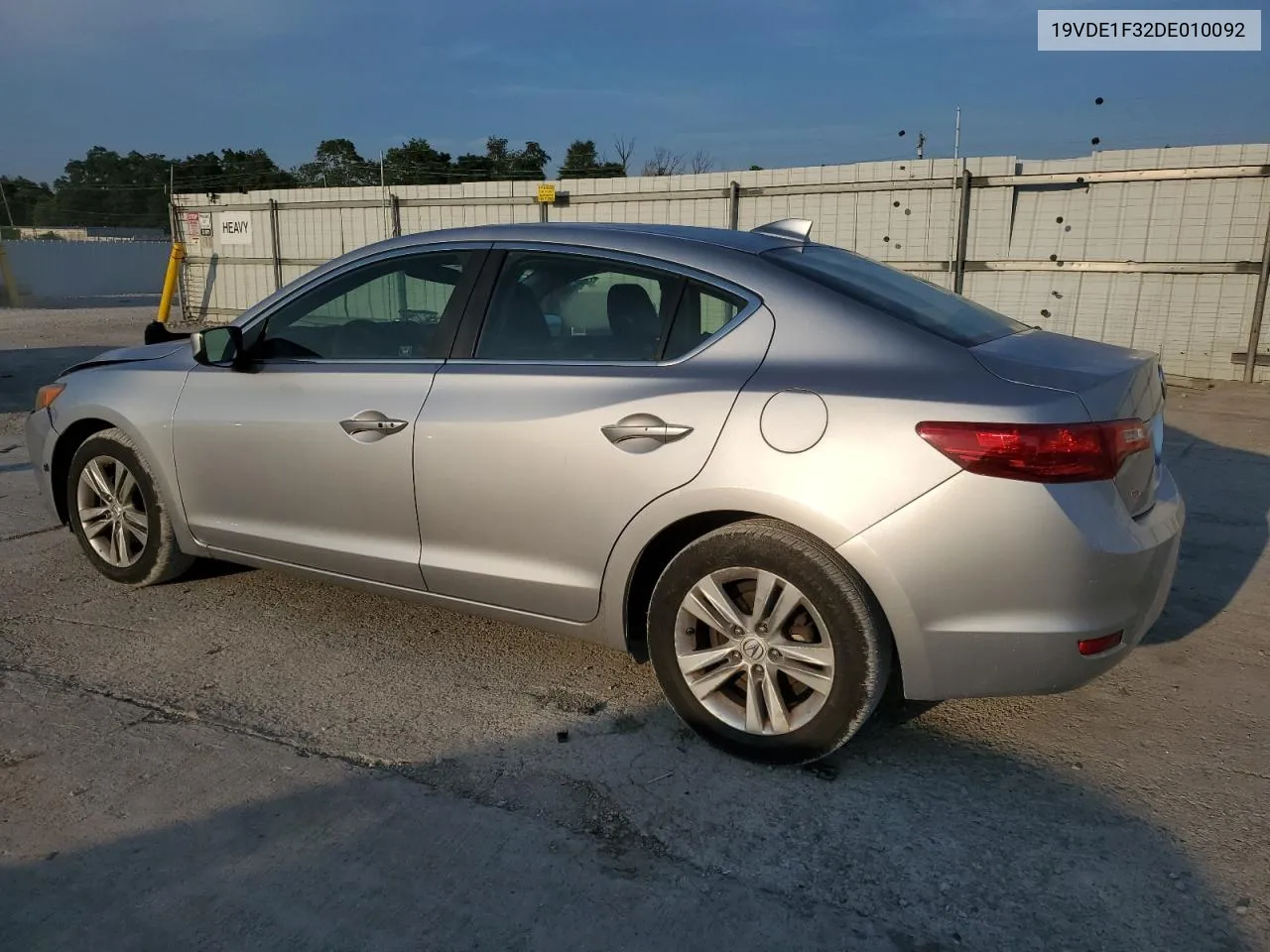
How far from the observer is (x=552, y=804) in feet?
8.91

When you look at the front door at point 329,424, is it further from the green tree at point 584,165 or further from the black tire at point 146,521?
the green tree at point 584,165

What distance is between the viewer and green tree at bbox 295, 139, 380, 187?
116ft

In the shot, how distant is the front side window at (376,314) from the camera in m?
3.55

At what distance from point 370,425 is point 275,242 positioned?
16291mm

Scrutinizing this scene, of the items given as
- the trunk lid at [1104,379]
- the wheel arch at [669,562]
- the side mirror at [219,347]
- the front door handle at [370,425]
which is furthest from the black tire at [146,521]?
the trunk lid at [1104,379]

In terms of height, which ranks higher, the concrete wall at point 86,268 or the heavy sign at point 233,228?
the heavy sign at point 233,228

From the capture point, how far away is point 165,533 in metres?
4.20

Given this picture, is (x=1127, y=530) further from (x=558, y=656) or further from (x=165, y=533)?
(x=165, y=533)

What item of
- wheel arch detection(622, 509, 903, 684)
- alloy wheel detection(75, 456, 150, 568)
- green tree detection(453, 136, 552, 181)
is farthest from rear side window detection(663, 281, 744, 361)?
green tree detection(453, 136, 552, 181)

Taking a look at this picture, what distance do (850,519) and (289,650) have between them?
2318mm

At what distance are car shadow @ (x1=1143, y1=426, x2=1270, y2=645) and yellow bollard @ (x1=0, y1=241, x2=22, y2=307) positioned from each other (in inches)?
1159

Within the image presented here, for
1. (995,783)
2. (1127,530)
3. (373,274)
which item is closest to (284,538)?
(373,274)

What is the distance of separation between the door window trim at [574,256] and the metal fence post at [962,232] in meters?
9.86

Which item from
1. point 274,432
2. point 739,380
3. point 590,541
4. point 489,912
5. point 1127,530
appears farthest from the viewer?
point 274,432
